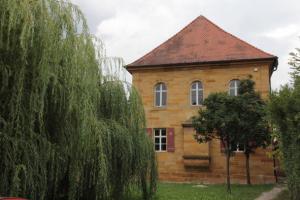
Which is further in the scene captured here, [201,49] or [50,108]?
[201,49]

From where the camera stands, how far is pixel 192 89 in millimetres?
24984

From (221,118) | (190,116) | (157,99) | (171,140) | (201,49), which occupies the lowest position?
(171,140)

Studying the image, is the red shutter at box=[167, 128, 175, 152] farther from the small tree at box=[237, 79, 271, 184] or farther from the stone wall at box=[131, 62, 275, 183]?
the small tree at box=[237, 79, 271, 184]

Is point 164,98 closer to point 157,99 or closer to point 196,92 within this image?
point 157,99

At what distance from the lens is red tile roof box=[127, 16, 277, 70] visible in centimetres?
2453

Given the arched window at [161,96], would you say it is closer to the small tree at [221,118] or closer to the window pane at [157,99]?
the window pane at [157,99]

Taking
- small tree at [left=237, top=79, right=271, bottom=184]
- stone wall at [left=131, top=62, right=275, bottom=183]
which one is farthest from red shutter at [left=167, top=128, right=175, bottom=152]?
small tree at [left=237, top=79, right=271, bottom=184]

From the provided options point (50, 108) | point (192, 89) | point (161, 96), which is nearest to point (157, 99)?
point (161, 96)

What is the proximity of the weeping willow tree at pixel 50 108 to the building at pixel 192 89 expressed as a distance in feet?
45.6

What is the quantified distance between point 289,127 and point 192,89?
1371cm

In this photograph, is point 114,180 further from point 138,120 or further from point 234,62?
point 234,62

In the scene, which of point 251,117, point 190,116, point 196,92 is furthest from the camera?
point 196,92

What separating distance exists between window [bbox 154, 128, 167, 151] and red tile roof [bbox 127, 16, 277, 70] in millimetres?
4070

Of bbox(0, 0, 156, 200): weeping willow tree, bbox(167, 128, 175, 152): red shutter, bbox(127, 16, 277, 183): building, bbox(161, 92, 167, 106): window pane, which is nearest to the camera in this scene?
bbox(0, 0, 156, 200): weeping willow tree
